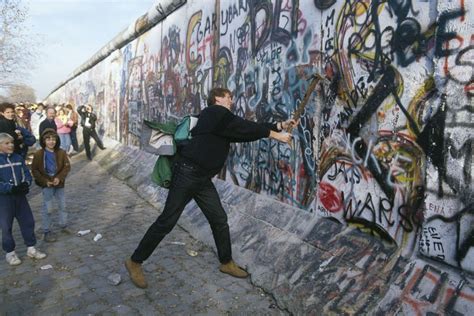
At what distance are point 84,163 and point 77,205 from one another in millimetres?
5767

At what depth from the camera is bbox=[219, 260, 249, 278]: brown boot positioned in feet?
13.8

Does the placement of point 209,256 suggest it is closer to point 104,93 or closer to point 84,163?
point 84,163

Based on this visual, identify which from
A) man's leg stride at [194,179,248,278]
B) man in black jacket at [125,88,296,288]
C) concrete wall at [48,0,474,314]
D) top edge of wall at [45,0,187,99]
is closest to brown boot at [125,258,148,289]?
man in black jacket at [125,88,296,288]

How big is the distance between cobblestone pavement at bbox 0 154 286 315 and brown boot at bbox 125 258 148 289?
0.06 m

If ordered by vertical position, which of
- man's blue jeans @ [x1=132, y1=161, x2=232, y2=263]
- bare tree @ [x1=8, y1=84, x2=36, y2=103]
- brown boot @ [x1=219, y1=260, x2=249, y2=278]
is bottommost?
brown boot @ [x1=219, y1=260, x2=249, y2=278]

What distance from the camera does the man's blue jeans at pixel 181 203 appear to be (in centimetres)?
394

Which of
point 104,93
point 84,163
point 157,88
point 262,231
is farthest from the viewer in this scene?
point 104,93

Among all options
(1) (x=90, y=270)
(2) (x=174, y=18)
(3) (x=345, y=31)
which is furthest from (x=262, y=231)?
(2) (x=174, y=18)

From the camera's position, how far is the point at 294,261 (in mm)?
3961

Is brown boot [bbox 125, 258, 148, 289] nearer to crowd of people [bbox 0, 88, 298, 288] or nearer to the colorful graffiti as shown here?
crowd of people [bbox 0, 88, 298, 288]

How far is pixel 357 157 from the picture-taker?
3736 millimetres

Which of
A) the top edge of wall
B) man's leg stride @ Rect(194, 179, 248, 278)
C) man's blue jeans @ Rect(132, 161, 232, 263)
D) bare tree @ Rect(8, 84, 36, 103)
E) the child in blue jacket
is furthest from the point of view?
bare tree @ Rect(8, 84, 36, 103)

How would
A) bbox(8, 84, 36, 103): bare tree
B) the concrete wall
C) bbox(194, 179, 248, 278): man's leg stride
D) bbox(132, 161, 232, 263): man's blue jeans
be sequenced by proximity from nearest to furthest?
the concrete wall, bbox(132, 161, 232, 263): man's blue jeans, bbox(194, 179, 248, 278): man's leg stride, bbox(8, 84, 36, 103): bare tree

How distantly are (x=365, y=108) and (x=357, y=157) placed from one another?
469 mm
